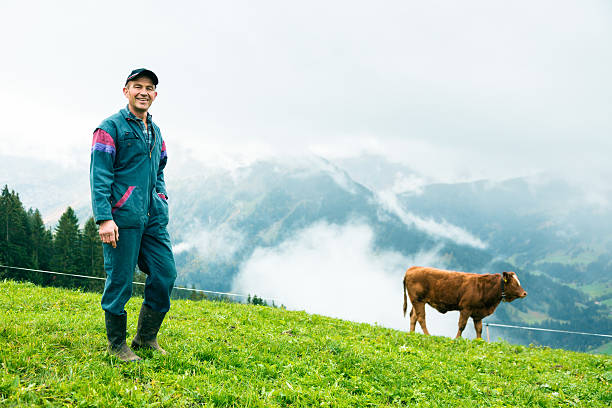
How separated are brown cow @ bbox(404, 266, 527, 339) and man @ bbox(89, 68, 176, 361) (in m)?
11.2

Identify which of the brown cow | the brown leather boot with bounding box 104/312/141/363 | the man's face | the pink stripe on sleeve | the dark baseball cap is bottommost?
the brown leather boot with bounding box 104/312/141/363

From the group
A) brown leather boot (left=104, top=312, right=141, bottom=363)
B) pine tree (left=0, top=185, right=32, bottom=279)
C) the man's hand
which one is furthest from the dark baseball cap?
pine tree (left=0, top=185, right=32, bottom=279)

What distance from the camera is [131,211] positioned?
5.05 meters

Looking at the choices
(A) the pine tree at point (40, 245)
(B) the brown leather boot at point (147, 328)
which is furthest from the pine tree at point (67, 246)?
(B) the brown leather boot at point (147, 328)

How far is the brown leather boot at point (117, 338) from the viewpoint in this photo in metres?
5.19

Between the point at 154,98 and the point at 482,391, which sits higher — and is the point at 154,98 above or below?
above

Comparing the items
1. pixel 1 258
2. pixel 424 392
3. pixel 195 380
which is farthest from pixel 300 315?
pixel 1 258

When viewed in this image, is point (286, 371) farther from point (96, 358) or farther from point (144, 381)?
point (96, 358)

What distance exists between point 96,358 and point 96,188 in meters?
2.14

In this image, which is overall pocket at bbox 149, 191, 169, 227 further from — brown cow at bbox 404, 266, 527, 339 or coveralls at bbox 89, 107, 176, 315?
brown cow at bbox 404, 266, 527, 339

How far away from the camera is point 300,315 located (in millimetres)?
11820

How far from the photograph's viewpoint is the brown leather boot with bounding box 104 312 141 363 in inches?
204

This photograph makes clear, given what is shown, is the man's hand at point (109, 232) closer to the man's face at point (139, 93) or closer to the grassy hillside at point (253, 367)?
the grassy hillside at point (253, 367)

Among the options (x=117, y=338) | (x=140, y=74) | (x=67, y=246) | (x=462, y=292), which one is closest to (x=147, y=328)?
(x=117, y=338)
